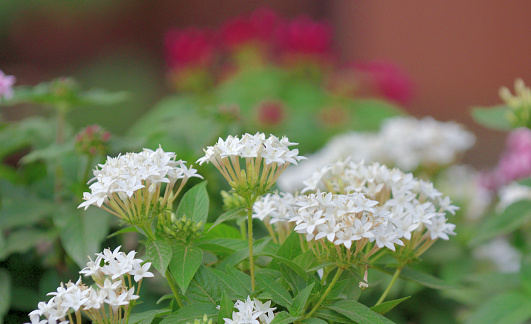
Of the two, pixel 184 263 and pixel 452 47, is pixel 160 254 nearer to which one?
pixel 184 263

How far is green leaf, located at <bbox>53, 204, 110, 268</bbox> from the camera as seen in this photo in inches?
41.8

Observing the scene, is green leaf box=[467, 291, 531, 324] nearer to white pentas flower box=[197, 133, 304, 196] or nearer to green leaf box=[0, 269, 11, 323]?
white pentas flower box=[197, 133, 304, 196]

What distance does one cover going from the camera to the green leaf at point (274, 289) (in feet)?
2.22

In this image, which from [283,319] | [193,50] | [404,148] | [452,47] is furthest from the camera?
[452,47]

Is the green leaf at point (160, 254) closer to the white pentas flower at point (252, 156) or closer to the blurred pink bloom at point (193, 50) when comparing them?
the white pentas flower at point (252, 156)

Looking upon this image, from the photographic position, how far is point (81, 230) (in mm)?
1111

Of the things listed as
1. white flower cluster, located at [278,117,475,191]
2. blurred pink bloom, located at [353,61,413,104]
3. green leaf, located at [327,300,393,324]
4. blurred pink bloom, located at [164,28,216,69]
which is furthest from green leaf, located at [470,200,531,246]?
blurred pink bloom, located at [164,28,216,69]

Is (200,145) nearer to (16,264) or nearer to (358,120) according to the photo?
(16,264)

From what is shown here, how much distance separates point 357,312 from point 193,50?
2086mm

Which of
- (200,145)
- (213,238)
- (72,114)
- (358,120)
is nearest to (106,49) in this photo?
(72,114)

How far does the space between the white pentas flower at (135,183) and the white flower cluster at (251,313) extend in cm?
18

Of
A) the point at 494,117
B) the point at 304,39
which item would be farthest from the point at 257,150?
the point at 304,39

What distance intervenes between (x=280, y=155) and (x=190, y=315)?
25 cm

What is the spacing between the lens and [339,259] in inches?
27.0
